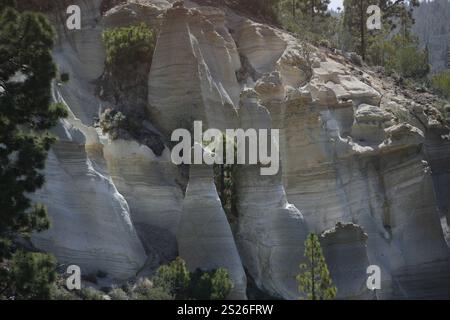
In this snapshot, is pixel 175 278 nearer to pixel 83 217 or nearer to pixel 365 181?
pixel 83 217

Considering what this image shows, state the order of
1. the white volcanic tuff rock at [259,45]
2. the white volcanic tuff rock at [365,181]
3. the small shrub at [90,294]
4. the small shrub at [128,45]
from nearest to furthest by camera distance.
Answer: the small shrub at [90,294] < the white volcanic tuff rock at [365,181] < the small shrub at [128,45] < the white volcanic tuff rock at [259,45]

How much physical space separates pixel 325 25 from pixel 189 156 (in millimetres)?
28918

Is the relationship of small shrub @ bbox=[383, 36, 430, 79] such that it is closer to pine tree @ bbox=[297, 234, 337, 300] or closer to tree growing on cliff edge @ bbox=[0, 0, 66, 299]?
pine tree @ bbox=[297, 234, 337, 300]

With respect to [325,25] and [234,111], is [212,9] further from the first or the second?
[325,25]

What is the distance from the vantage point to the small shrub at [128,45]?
94.8 feet

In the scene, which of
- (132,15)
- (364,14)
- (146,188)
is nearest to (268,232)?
(146,188)

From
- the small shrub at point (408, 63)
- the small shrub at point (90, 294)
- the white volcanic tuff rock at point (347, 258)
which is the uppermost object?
the small shrub at point (408, 63)

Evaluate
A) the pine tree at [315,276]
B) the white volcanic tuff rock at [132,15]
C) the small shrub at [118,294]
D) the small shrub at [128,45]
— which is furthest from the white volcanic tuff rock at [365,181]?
the small shrub at [118,294]

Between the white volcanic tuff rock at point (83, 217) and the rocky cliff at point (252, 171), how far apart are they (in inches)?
1.4

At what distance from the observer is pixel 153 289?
2083cm

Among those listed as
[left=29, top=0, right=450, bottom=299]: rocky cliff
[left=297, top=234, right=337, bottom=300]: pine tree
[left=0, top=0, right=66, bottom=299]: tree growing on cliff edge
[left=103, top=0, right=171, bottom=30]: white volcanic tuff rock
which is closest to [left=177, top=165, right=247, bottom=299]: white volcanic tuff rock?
[left=29, top=0, right=450, bottom=299]: rocky cliff

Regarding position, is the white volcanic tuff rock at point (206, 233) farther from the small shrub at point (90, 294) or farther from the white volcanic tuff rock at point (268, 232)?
the small shrub at point (90, 294)

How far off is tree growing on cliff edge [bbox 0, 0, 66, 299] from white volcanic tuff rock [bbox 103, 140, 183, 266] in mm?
6058

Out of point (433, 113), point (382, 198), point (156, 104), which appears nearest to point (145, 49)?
point (156, 104)
